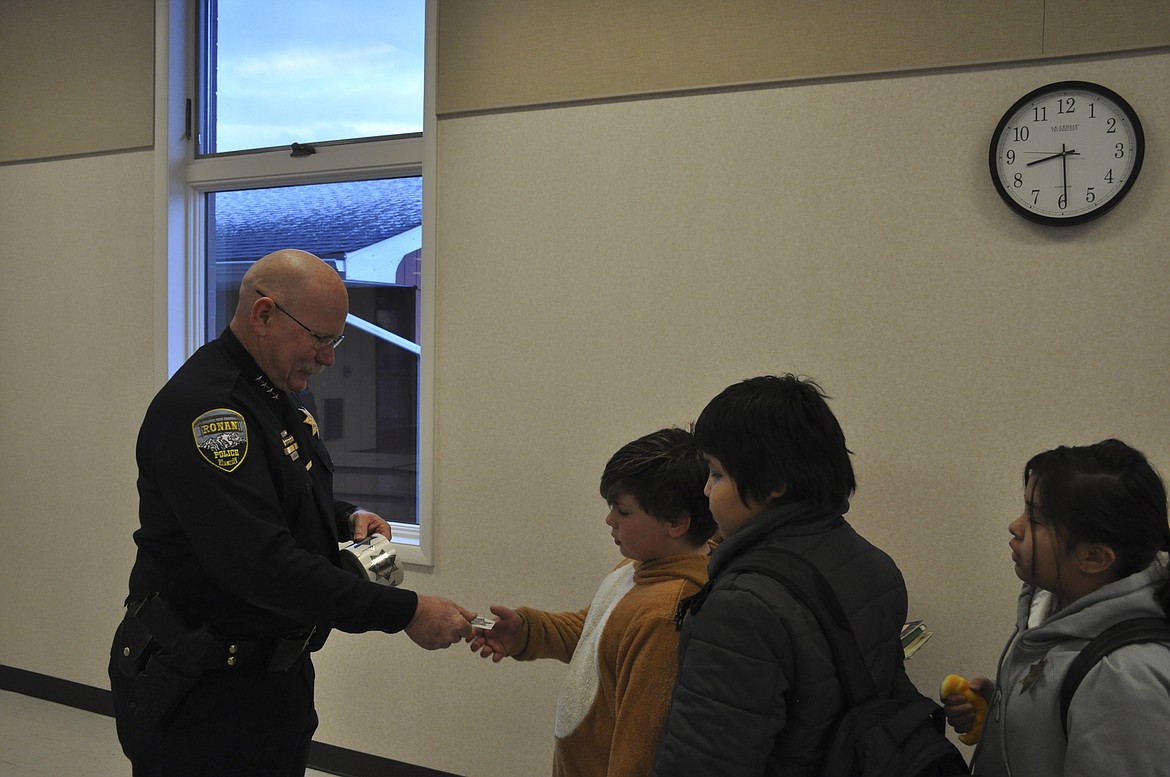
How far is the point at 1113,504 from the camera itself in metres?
1.29

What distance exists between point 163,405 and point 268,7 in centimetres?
233

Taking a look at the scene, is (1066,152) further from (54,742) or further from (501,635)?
(54,742)

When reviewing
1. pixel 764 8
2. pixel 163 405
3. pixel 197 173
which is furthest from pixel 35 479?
pixel 764 8

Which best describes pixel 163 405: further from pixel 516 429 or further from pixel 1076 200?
pixel 1076 200

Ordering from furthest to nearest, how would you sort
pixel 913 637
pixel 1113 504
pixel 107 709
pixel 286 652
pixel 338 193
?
1. pixel 107 709
2. pixel 338 193
3. pixel 913 637
4. pixel 286 652
5. pixel 1113 504

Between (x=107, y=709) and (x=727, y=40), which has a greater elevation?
(x=727, y=40)

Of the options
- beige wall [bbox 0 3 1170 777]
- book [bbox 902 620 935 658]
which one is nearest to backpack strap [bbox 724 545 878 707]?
book [bbox 902 620 935 658]

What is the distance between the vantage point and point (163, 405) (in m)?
1.78

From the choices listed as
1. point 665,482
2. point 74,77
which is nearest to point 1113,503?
point 665,482

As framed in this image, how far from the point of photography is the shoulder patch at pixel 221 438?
1.72 metres

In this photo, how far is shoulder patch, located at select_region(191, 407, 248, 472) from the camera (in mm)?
1717

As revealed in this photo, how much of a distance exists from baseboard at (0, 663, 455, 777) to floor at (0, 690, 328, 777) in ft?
0.09

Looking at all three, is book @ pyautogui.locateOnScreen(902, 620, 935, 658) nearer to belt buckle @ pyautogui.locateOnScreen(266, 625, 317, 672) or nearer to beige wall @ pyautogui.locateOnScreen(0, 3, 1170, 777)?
beige wall @ pyautogui.locateOnScreen(0, 3, 1170, 777)

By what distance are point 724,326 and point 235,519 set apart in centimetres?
144
